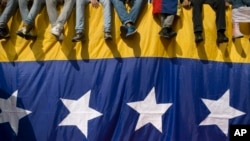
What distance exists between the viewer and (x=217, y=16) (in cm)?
490

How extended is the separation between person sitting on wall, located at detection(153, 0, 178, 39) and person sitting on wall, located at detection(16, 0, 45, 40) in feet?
4.52

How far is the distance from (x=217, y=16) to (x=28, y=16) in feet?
7.19

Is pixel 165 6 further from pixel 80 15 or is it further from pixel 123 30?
pixel 80 15

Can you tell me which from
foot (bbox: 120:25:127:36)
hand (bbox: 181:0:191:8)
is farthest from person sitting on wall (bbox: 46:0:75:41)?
hand (bbox: 181:0:191:8)

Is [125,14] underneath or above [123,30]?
above

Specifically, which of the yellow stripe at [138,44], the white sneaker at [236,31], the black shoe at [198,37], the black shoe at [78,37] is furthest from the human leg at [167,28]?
the black shoe at [78,37]

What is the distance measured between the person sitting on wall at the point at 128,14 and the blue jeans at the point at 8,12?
121 cm

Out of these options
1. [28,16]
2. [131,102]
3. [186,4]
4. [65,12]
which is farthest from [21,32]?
[186,4]

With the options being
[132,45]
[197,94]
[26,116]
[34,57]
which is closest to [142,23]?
[132,45]

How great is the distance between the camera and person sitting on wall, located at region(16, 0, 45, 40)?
4957 millimetres

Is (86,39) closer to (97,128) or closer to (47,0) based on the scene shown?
(47,0)

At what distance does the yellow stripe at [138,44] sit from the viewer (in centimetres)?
488

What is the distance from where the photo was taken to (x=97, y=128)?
477 centimetres

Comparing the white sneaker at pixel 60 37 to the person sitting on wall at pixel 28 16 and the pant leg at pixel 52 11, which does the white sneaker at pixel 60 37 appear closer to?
the pant leg at pixel 52 11
